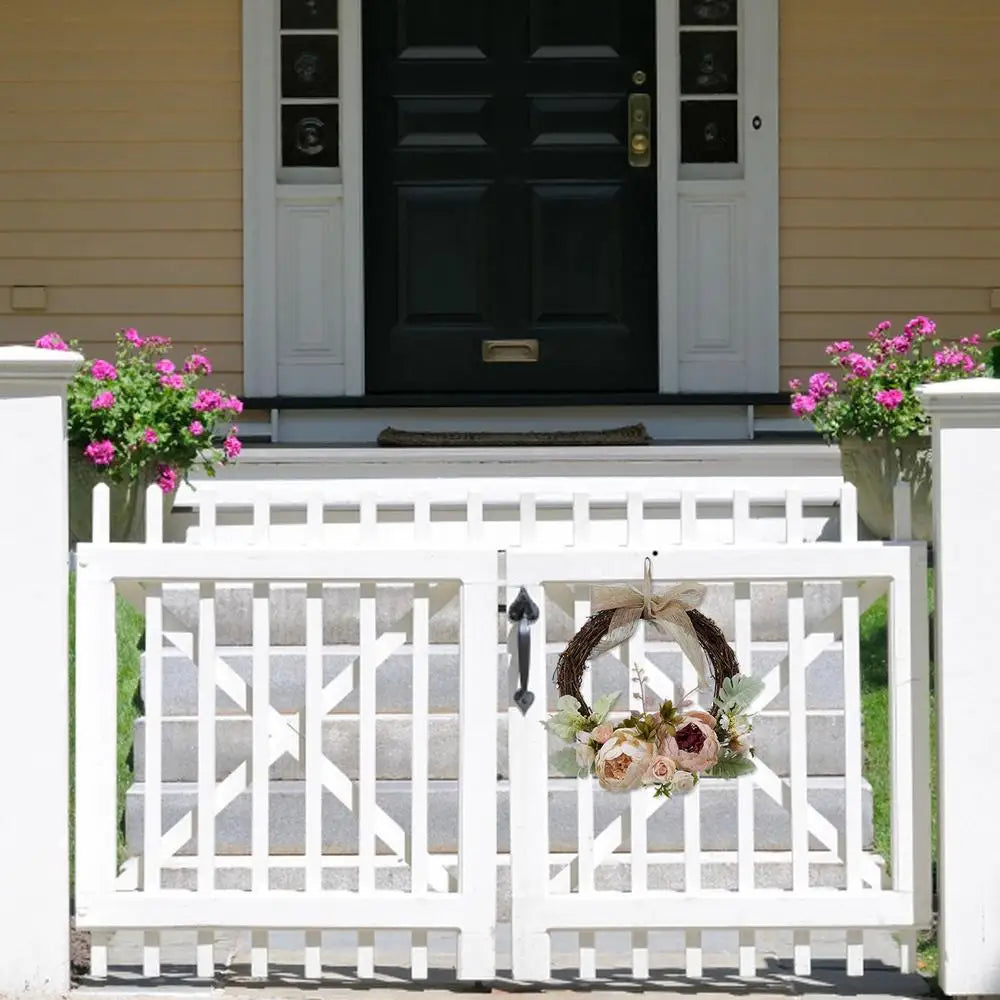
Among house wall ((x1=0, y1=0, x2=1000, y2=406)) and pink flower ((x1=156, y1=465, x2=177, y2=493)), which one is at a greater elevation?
house wall ((x1=0, y1=0, x2=1000, y2=406))

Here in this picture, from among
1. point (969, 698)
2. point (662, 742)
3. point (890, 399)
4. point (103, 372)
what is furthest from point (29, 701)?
point (890, 399)

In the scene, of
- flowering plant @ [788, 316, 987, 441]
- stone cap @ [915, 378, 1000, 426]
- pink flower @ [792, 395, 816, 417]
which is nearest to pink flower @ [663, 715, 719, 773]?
stone cap @ [915, 378, 1000, 426]

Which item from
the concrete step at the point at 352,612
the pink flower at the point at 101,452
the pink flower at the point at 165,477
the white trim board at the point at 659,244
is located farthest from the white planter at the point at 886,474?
the pink flower at the point at 101,452

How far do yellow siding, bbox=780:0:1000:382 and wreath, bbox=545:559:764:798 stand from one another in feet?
15.5

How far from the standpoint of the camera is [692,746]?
3.49 m

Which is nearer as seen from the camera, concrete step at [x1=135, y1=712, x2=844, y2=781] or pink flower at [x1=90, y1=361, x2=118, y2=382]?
concrete step at [x1=135, y1=712, x2=844, y2=781]

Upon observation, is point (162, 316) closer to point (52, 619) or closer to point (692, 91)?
point (692, 91)

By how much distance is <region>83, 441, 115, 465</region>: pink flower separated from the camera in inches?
249

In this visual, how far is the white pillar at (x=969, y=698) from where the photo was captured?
12.9 feet

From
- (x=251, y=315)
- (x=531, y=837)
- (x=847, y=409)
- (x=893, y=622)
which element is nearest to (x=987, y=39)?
(x=847, y=409)

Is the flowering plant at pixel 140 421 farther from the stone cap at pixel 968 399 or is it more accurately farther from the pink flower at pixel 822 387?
the stone cap at pixel 968 399

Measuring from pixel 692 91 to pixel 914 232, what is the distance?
1112 mm

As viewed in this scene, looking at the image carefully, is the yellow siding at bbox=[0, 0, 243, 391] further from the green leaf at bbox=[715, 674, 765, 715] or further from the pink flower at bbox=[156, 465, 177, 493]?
the green leaf at bbox=[715, 674, 765, 715]

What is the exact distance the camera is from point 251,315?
8141mm
